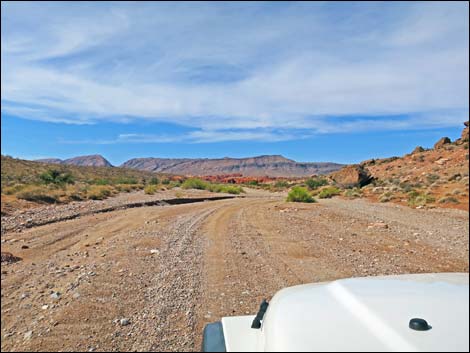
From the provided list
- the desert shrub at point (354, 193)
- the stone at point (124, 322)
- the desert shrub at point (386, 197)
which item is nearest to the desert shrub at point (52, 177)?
the stone at point (124, 322)

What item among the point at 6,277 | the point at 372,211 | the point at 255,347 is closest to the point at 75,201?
the point at 6,277

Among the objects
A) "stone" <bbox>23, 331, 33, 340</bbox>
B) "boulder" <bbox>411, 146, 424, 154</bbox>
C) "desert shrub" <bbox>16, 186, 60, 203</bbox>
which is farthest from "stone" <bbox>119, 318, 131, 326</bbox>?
"boulder" <bbox>411, 146, 424, 154</bbox>

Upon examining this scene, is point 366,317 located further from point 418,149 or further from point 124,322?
point 418,149

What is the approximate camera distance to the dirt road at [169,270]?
4.80ft

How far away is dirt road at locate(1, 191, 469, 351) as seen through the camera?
57.6 inches

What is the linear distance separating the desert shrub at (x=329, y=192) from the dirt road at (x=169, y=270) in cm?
132

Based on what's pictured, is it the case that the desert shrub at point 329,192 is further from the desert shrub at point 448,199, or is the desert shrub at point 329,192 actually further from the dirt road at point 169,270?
the desert shrub at point 448,199

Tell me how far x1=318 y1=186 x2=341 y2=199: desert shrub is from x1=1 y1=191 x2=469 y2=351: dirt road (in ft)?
4.34

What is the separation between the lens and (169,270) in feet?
9.02

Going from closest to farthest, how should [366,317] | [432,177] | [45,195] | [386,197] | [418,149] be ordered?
1. [366,317]
2. [432,177]
3. [418,149]
4. [386,197]
5. [45,195]

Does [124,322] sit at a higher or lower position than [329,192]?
lower

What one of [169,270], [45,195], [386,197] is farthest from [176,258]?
[386,197]

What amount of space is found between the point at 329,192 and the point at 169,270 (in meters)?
3.53

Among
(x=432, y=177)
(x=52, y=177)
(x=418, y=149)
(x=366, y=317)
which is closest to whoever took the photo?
(x=366, y=317)
